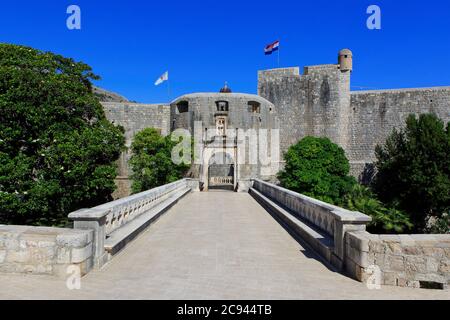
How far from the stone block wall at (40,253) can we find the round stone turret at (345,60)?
3038 centimetres

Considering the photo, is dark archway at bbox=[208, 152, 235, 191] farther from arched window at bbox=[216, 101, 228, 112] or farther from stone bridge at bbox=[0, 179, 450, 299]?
stone bridge at bbox=[0, 179, 450, 299]

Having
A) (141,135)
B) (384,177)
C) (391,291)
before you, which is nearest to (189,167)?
(141,135)

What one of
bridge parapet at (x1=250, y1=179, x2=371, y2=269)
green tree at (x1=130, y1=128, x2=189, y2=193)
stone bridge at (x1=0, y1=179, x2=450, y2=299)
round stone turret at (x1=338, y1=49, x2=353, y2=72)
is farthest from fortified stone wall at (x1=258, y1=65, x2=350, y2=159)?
stone bridge at (x1=0, y1=179, x2=450, y2=299)

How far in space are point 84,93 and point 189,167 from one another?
8.50 meters

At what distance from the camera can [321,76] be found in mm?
31562

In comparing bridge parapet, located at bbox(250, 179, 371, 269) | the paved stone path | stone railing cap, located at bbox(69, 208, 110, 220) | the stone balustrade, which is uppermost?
stone railing cap, located at bbox(69, 208, 110, 220)

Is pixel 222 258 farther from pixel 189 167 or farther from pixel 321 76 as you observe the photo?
pixel 321 76

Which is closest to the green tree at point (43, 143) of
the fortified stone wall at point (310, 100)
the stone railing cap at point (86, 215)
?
the stone railing cap at point (86, 215)

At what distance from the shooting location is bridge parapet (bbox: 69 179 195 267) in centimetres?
480

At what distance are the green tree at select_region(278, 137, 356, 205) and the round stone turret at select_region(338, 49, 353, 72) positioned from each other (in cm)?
755

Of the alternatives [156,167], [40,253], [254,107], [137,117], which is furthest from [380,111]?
[40,253]

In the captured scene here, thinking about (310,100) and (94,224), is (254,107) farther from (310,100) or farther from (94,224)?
(94,224)

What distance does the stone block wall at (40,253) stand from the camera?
4.30 m
